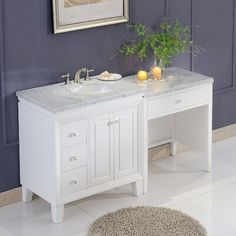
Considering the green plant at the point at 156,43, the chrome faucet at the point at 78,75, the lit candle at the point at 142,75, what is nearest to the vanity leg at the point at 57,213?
the chrome faucet at the point at 78,75

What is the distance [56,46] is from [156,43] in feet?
2.75

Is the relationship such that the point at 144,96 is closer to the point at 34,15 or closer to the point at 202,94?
the point at 202,94

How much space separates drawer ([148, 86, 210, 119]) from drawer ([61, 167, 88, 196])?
0.61 metres

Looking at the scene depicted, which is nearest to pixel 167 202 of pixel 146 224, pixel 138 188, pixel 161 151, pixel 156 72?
pixel 138 188

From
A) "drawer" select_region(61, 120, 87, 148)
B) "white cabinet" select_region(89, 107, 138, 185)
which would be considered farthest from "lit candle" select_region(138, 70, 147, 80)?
"drawer" select_region(61, 120, 87, 148)

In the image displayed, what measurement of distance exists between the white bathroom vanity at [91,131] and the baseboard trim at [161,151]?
0.24ft

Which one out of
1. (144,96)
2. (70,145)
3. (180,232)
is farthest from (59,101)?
Answer: (180,232)

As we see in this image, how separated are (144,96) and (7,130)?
914 millimetres

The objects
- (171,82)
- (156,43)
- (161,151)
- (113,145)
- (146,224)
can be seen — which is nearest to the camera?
(146,224)

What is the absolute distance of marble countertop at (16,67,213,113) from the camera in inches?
197

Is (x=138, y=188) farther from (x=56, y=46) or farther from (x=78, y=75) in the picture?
(x=56, y=46)

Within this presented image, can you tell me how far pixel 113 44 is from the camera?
5.61 meters

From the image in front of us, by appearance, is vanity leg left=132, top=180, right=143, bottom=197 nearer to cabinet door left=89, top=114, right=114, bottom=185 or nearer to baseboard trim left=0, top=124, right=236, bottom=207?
cabinet door left=89, top=114, right=114, bottom=185

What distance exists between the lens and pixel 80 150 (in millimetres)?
5078
